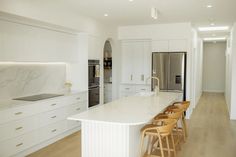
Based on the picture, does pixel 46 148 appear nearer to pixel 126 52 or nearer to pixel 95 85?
pixel 95 85

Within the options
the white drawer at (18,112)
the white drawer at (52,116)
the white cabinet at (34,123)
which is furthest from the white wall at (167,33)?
the white drawer at (18,112)

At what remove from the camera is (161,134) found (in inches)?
125

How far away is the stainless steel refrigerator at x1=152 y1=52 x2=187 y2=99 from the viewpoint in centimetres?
655

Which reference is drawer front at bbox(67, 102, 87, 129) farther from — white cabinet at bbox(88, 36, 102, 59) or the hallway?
the hallway

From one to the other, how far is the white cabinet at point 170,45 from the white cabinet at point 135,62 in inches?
13.8

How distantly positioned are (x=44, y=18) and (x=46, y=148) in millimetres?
2362

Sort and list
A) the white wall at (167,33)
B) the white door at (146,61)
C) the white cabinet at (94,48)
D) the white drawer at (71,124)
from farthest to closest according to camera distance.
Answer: the white door at (146,61)
the white wall at (167,33)
the white cabinet at (94,48)
the white drawer at (71,124)

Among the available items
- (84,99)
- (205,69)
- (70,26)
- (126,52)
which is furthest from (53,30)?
(205,69)

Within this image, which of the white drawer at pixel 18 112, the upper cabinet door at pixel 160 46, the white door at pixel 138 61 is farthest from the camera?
the white door at pixel 138 61

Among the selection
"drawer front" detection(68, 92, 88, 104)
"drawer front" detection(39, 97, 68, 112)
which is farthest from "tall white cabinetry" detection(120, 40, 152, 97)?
"drawer front" detection(39, 97, 68, 112)

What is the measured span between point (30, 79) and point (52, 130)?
114 cm

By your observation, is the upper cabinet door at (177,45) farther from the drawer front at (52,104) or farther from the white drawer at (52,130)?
the white drawer at (52,130)

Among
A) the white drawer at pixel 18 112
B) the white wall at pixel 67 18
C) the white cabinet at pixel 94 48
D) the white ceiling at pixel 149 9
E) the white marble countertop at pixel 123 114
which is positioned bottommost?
the white drawer at pixel 18 112

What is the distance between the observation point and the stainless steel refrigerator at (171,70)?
655cm
